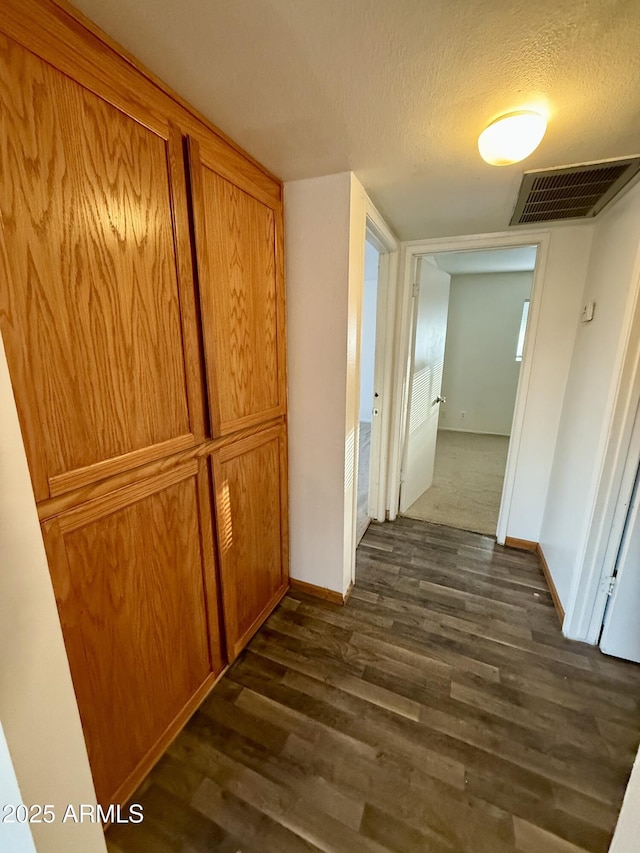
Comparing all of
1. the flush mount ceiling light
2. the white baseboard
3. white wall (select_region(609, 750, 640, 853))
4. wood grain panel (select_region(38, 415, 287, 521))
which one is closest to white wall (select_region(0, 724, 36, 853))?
wood grain panel (select_region(38, 415, 287, 521))

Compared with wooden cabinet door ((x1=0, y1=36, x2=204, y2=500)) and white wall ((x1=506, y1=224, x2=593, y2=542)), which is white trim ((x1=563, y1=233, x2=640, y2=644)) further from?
wooden cabinet door ((x1=0, y1=36, x2=204, y2=500))

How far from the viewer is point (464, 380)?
18.1 ft

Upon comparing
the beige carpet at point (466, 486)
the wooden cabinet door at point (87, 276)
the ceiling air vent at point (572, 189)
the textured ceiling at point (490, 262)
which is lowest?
the beige carpet at point (466, 486)

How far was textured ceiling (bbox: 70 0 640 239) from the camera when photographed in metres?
0.79

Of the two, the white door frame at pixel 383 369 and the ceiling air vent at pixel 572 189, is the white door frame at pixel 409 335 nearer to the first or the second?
the white door frame at pixel 383 369

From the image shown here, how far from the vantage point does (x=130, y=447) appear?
99cm

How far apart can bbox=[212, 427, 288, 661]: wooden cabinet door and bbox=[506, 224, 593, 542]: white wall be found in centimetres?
173

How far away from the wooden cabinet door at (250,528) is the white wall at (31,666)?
694 millimetres

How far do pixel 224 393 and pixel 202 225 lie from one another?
0.60 meters

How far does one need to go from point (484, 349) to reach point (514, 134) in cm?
470

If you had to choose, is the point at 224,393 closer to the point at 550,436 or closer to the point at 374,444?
the point at 374,444

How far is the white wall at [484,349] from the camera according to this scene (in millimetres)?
5086

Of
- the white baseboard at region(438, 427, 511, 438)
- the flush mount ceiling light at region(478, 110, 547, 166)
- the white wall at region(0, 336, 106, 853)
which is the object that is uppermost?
the flush mount ceiling light at region(478, 110, 547, 166)

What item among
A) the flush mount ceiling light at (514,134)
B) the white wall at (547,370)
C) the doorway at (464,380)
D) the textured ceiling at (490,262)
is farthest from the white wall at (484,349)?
the flush mount ceiling light at (514,134)
